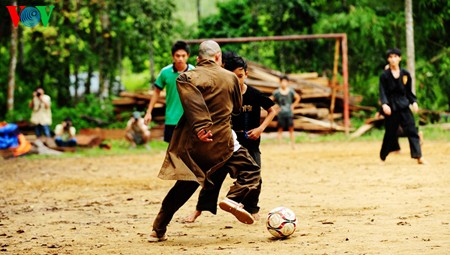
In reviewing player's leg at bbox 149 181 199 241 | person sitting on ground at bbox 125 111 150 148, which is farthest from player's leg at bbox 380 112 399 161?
person sitting on ground at bbox 125 111 150 148

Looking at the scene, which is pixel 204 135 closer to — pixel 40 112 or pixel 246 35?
pixel 40 112

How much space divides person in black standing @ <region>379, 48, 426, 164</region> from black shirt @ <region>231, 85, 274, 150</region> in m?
5.61

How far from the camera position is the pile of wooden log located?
83.2 ft

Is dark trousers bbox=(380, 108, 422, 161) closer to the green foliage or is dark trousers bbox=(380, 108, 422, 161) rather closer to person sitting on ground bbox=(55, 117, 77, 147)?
person sitting on ground bbox=(55, 117, 77, 147)

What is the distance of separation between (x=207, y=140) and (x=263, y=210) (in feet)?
8.61

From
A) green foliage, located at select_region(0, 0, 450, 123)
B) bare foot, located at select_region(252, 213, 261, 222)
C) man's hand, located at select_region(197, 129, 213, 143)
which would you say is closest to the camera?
man's hand, located at select_region(197, 129, 213, 143)

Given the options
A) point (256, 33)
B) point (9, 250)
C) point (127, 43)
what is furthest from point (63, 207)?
point (127, 43)

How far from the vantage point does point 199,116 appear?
7238mm

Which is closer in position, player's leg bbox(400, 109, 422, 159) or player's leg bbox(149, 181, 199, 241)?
player's leg bbox(149, 181, 199, 241)

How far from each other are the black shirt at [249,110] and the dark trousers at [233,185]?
88cm

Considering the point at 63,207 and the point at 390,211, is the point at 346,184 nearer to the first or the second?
the point at 390,211

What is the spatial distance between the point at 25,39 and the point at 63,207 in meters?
23.4

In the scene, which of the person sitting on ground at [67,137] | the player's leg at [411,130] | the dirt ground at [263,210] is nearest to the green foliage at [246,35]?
the person sitting on ground at [67,137]

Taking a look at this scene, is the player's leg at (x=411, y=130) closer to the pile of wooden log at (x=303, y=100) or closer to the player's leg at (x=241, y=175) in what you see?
the player's leg at (x=241, y=175)
